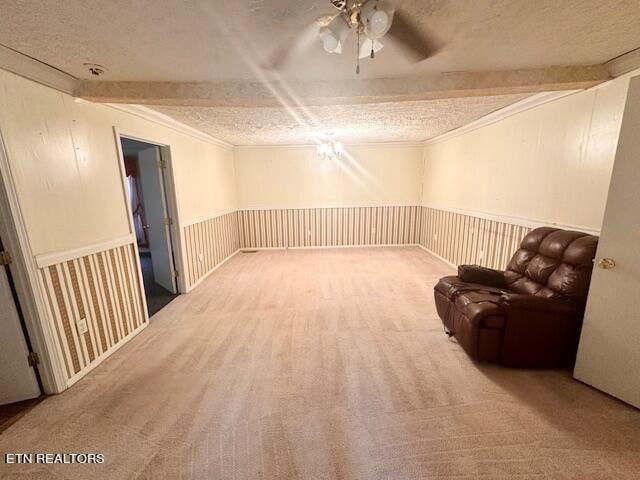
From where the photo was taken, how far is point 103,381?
6.34 feet

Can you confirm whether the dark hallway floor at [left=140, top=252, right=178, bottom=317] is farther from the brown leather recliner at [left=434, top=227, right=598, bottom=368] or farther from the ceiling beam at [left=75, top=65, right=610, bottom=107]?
the brown leather recliner at [left=434, top=227, right=598, bottom=368]

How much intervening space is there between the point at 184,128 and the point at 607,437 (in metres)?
4.82

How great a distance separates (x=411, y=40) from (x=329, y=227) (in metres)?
4.48

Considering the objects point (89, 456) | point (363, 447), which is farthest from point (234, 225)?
point (363, 447)

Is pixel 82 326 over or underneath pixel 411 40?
underneath

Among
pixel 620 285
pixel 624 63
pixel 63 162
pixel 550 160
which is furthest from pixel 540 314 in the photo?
pixel 63 162

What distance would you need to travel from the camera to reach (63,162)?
1.92 metres

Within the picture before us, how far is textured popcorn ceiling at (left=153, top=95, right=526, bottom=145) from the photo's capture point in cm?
282

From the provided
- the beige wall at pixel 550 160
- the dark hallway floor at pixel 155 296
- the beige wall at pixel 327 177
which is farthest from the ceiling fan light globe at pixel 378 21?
the beige wall at pixel 327 177

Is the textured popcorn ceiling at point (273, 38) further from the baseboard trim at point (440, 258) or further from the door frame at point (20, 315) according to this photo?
the baseboard trim at point (440, 258)

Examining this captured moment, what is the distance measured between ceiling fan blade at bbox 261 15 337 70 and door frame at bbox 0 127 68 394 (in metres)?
1.70

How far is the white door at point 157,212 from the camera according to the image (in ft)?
10.7

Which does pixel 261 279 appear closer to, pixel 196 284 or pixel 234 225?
pixel 196 284

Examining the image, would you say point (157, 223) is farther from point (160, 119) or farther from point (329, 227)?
point (329, 227)
